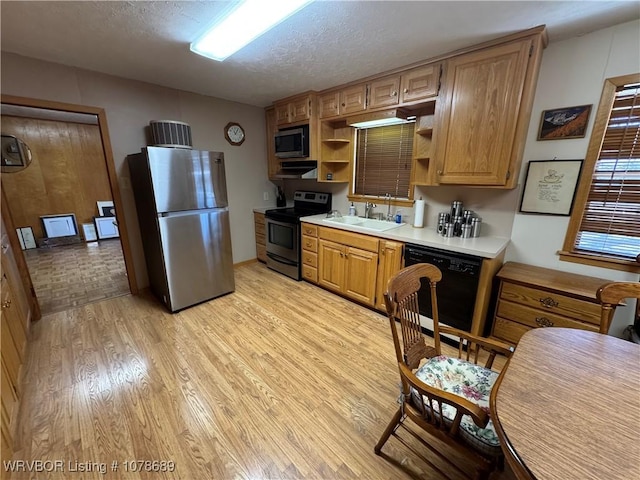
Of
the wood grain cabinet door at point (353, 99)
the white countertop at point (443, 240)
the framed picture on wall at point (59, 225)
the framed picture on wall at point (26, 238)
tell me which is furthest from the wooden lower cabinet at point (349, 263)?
the framed picture on wall at point (26, 238)

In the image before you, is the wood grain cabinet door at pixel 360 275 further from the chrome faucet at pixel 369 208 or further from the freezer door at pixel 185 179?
the freezer door at pixel 185 179

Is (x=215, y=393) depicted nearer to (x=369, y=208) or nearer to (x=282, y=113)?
(x=369, y=208)

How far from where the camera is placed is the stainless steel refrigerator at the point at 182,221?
240 cm

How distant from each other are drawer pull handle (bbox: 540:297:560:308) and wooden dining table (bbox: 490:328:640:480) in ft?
2.74

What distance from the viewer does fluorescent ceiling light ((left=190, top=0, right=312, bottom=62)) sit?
1.47m

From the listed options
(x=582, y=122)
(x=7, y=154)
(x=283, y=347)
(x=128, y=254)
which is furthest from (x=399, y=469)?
(x=7, y=154)

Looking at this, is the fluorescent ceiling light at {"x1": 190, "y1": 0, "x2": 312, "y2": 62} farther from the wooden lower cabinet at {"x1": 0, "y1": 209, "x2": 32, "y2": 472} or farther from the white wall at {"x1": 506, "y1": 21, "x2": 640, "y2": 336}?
the wooden lower cabinet at {"x1": 0, "y1": 209, "x2": 32, "y2": 472}

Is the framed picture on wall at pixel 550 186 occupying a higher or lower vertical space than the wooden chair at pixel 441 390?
higher

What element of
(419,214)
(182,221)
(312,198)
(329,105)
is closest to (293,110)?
(329,105)

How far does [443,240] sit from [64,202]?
22.5ft

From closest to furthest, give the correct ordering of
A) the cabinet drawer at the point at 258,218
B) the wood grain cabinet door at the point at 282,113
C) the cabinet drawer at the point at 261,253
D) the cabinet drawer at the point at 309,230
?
the cabinet drawer at the point at 309,230 < the wood grain cabinet door at the point at 282,113 < the cabinet drawer at the point at 258,218 < the cabinet drawer at the point at 261,253

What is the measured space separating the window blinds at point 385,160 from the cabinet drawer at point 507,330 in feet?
4.96

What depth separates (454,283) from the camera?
6.79 ft

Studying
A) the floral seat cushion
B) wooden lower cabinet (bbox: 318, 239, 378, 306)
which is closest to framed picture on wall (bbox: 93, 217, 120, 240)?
wooden lower cabinet (bbox: 318, 239, 378, 306)
